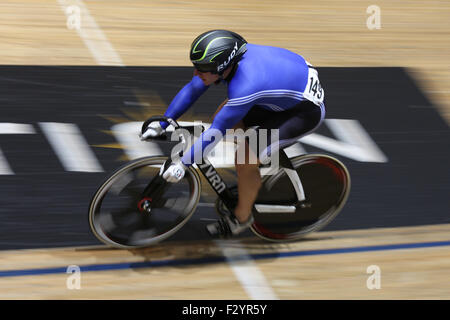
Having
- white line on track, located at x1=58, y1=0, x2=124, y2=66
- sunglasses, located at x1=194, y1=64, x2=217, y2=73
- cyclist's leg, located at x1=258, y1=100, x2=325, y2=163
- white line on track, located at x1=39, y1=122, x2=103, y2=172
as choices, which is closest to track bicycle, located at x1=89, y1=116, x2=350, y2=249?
cyclist's leg, located at x1=258, y1=100, x2=325, y2=163

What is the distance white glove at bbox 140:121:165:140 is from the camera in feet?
13.5

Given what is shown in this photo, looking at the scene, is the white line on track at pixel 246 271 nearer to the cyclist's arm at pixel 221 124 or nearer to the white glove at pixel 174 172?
the white glove at pixel 174 172

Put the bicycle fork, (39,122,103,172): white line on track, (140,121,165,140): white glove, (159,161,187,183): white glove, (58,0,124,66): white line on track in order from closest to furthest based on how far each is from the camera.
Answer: (159,161,187,183): white glove
(140,121,165,140): white glove
the bicycle fork
(39,122,103,172): white line on track
(58,0,124,66): white line on track

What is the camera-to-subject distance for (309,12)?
25.4 feet

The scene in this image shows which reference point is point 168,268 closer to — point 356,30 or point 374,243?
point 374,243

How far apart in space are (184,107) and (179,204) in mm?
638

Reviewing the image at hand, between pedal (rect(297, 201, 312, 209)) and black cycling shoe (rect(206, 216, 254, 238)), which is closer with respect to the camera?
black cycling shoe (rect(206, 216, 254, 238))

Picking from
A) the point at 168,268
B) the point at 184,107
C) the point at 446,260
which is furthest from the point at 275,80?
the point at 446,260

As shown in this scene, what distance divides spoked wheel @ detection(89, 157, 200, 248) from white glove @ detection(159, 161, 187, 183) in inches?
8.7

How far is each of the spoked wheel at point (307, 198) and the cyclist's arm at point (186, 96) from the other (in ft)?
2.41

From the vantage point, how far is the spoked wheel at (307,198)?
464 cm

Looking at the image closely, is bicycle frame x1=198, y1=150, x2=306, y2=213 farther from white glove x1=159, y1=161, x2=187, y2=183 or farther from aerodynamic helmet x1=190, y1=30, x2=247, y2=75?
aerodynamic helmet x1=190, y1=30, x2=247, y2=75

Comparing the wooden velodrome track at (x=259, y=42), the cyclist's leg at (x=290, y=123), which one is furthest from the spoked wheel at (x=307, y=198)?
the cyclist's leg at (x=290, y=123)

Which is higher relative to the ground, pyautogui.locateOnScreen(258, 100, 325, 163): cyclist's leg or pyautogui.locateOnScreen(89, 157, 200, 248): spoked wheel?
pyautogui.locateOnScreen(258, 100, 325, 163): cyclist's leg
